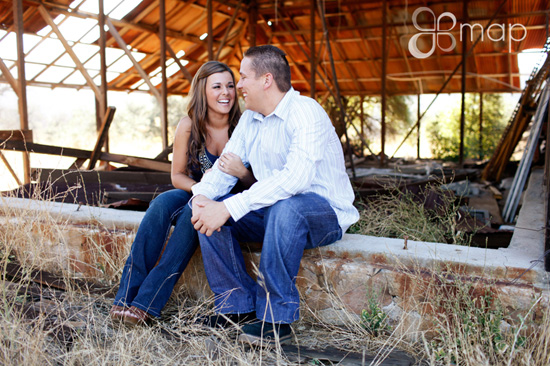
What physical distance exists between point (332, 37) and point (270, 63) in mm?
9765

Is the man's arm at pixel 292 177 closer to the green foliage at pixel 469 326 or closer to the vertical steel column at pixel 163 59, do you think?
the green foliage at pixel 469 326

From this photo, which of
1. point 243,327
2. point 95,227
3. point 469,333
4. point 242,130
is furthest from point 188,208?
point 469,333

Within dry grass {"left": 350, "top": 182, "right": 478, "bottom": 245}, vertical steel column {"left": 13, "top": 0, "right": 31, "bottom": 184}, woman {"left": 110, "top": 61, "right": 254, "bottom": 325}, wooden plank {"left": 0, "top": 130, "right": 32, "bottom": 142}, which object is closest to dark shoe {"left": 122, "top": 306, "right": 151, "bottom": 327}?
woman {"left": 110, "top": 61, "right": 254, "bottom": 325}

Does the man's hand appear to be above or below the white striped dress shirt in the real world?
below

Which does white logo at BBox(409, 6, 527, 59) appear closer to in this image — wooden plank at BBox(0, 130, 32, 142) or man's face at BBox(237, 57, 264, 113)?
wooden plank at BBox(0, 130, 32, 142)

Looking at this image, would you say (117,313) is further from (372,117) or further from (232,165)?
(372,117)

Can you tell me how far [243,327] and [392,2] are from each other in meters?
9.78

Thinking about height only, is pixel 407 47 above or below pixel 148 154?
above

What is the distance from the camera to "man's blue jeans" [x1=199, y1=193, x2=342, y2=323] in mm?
2320

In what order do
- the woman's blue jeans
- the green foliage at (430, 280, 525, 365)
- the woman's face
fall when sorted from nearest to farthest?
the green foliage at (430, 280, 525, 365) → the woman's blue jeans → the woman's face

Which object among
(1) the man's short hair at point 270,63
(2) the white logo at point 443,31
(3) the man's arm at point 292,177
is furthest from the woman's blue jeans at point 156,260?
(2) the white logo at point 443,31

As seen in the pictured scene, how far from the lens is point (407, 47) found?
11.7m

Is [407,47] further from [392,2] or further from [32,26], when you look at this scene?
[32,26]

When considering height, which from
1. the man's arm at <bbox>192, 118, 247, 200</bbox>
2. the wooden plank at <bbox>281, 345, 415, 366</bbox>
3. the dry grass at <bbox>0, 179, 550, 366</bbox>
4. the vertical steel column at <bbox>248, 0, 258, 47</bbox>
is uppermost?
the vertical steel column at <bbox>248, 0, 258, 47</bbox>
